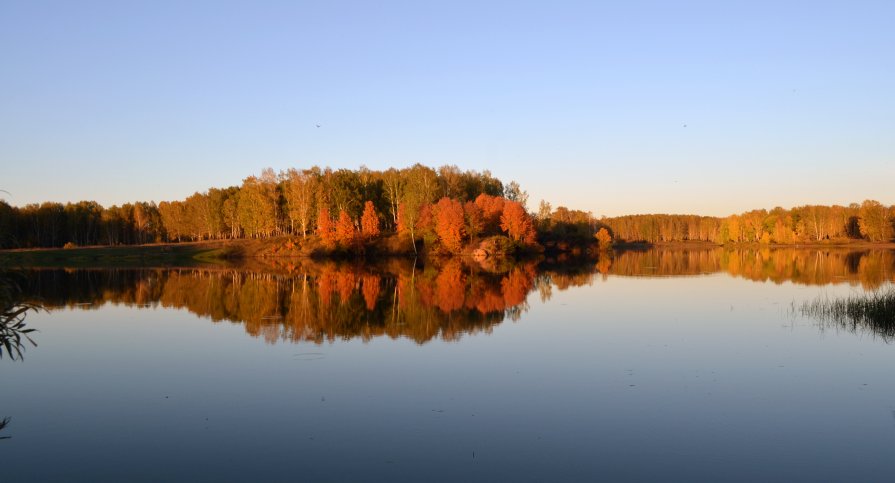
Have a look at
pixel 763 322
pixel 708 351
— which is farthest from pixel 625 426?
pixel 763 322

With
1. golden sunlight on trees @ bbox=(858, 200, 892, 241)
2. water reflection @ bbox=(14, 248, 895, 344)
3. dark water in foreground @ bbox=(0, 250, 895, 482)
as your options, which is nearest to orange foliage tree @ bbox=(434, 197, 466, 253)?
water reflection @ bbox=(14, 248, 895, 344)

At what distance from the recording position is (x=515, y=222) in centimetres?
8650

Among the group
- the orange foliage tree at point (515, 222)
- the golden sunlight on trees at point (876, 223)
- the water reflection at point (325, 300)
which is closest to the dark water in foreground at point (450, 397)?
the water reflection at point (325, 300)

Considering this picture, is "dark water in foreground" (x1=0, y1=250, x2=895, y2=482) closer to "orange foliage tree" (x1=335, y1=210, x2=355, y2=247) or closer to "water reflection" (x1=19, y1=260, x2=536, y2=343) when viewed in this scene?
"water reflection" (x1=19, y1=260, x2=536, y2=343)

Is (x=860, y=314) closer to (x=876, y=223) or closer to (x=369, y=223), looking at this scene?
(x=369, y=223)

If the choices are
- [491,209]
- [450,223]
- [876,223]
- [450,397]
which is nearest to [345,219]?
[450,223]

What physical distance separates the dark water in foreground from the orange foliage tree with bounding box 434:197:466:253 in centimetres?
5445

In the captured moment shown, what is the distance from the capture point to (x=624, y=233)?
584 ft

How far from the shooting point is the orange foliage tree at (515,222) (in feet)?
284

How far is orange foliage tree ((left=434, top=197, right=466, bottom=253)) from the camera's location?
264 feet

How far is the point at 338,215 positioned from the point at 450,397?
260ft

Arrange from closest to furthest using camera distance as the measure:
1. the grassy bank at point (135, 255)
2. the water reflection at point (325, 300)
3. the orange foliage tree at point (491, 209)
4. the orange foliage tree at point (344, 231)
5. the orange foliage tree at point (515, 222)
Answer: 1. the water reflection at point (325, 300)
2. the grassy bank at point (135, 255)
3. the orange foliage tree at point (344, 231)
4. the orange foliage tree at point (515, 222)
5. the orange foliage tree at point (491, 209)

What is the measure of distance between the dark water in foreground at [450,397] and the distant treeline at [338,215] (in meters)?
57.4

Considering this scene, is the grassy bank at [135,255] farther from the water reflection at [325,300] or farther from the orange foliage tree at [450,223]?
the orange foliage tree at [450,223]
